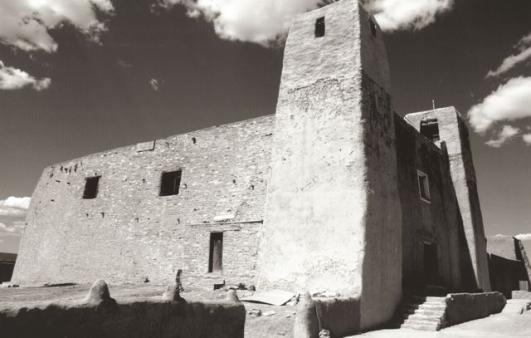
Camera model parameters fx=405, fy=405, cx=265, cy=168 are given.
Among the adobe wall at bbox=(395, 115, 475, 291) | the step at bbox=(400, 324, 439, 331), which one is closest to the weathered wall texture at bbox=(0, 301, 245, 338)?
the step at bbox=(400, 324, 439, 331)

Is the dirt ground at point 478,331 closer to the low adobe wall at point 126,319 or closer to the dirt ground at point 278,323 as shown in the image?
the dirt ground at point 278,323

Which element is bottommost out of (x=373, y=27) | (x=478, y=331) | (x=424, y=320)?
(x=478, y=331)

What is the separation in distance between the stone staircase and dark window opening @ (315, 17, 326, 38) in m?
7.82

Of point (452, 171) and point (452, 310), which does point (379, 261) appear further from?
point (452, 171)

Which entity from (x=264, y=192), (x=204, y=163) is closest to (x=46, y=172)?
(x=204, y=163)

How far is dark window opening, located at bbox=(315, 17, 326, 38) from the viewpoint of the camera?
12.1 metres

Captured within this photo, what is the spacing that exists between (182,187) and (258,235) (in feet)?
12.0

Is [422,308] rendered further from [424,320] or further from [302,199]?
[302,199]

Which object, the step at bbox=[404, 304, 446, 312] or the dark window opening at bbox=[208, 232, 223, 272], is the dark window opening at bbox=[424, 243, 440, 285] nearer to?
the step at bbox=[404, 304, 446, 312]

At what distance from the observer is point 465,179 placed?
16.2 metres

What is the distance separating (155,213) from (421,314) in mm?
8951

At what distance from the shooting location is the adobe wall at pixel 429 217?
12.7 metres

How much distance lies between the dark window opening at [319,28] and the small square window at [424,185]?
19.6 ft

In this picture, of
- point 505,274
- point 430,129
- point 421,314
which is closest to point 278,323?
point 421,314
